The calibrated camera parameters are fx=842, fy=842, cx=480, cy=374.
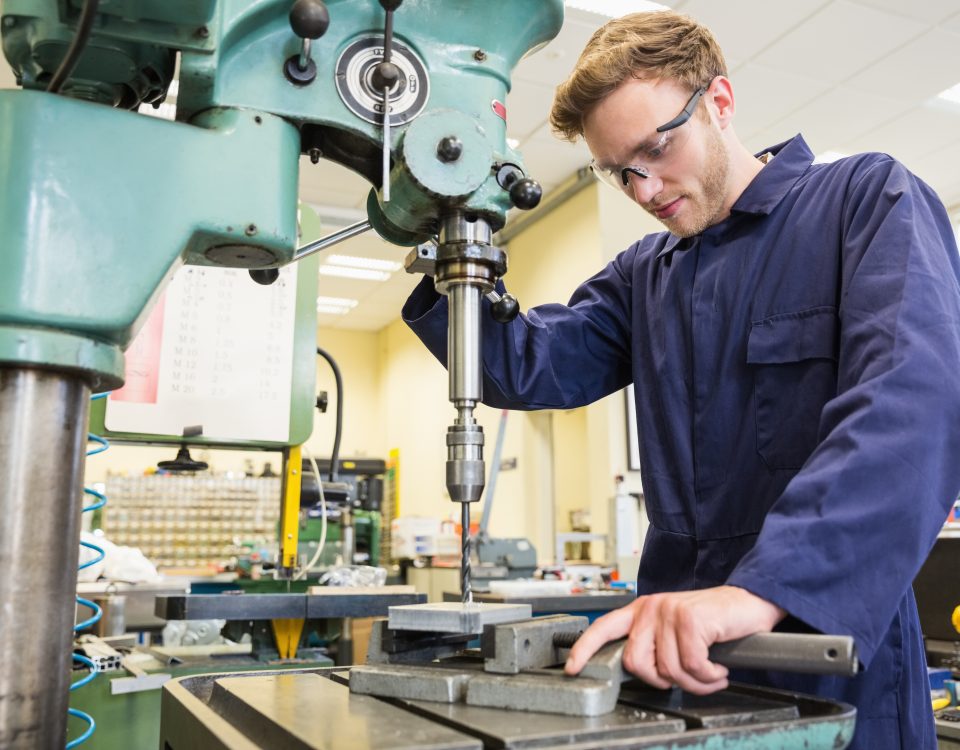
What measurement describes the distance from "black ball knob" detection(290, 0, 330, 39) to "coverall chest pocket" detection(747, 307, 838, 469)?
57 cm

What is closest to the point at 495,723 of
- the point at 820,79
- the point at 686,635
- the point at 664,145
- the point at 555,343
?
the point at 686,635

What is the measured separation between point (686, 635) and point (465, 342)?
0.32 metres

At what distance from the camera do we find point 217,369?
1.83 metres

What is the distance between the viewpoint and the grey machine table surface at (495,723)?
478 millimetres

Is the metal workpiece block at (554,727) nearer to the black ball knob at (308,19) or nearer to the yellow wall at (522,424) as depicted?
the black ball knob at (308,19)

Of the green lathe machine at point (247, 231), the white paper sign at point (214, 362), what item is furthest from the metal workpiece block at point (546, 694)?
the white paper sign at point (214, 362)

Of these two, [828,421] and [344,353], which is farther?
[344,353]

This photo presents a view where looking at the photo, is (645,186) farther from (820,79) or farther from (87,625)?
(820,79)

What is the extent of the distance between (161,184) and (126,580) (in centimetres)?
199

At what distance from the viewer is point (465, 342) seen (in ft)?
2.53

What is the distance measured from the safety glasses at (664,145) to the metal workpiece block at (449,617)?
65cm

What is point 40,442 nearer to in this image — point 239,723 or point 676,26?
point 239,723

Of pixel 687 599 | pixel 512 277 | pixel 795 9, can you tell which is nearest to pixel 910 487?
pixel 687 599

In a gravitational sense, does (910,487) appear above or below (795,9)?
below
